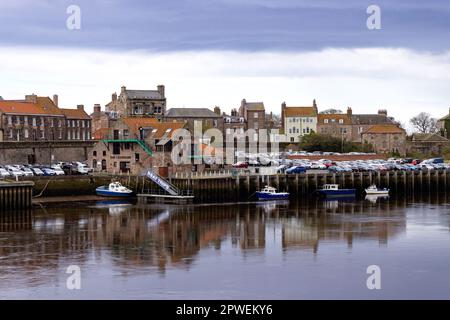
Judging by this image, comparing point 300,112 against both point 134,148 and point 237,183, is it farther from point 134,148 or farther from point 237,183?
point 237,183

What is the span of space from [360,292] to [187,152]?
1584 inches

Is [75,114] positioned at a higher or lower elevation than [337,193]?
higher

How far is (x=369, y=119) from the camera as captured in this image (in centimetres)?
11800

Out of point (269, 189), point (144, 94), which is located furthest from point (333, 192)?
point (144, 94)

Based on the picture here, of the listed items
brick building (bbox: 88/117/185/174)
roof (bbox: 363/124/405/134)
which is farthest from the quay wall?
roof (bbox: 363/124/405/134)

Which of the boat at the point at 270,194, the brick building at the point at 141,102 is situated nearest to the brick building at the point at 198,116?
the brick building at the point at 141,102

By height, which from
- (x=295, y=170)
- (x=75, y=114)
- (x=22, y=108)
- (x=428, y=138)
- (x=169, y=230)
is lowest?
(x=169, y=230)

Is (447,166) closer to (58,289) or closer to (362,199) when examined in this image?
(362,199)

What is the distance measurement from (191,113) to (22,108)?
29182 millimetres

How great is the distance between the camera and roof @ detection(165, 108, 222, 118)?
110 m

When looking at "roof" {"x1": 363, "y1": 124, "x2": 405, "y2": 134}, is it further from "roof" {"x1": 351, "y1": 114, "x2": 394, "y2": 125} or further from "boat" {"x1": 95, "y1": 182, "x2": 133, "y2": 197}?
"boat" {"x1": 95, "y1": 182, "x2": 133, "y2": 197}

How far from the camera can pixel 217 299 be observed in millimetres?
29109

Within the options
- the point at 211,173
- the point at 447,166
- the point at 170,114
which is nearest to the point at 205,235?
the point at 211,173

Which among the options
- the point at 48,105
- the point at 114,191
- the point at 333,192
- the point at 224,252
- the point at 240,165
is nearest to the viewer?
the point at 224,252
